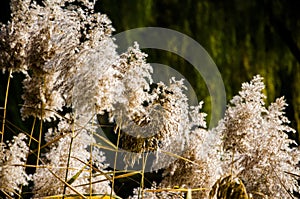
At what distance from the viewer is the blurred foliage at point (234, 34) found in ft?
4.18

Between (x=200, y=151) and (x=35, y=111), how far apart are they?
7.8 inches

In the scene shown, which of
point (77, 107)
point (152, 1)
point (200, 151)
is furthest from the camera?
point (152, 1)

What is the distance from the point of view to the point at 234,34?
1.32 m

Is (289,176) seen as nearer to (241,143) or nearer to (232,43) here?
(241,143)

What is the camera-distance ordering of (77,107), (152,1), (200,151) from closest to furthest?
(77,107)
(200,151)
(152,1)

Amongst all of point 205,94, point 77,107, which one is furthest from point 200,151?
point 205,94

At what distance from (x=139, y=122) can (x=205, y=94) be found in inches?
29.1

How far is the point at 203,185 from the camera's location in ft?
2.09

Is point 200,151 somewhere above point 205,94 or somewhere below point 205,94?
below

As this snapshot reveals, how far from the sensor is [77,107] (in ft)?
1.76

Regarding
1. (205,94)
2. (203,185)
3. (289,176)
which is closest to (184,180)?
(203,185)

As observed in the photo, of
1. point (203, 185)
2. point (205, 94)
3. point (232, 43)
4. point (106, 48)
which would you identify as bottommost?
point (203, 185)

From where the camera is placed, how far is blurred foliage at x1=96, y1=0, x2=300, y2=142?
128 cm

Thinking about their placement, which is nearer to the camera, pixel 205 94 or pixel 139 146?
pixel 139 146
